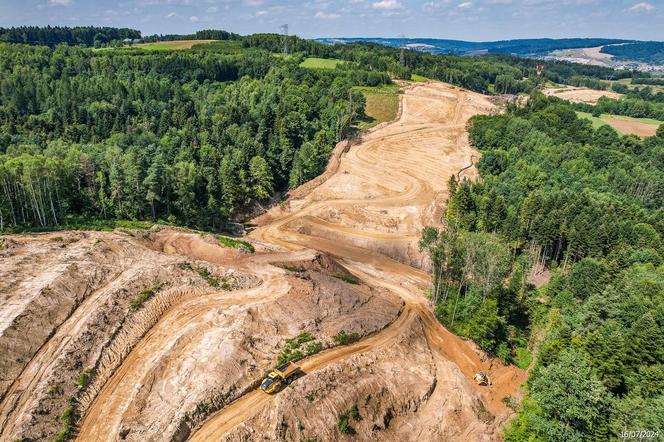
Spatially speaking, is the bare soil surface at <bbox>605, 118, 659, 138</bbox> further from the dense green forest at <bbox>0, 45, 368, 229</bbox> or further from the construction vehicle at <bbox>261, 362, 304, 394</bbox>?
the construction vehicle at <bbox>261, 362, 304, 394</bbox>

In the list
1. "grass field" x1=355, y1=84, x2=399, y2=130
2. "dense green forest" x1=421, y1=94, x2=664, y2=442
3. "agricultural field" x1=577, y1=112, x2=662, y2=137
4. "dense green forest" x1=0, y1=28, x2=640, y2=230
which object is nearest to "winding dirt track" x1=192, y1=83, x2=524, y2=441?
A: "dense green forest" x1=421, y1=94, x2=664, y2=442

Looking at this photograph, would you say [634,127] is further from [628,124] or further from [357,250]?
[357,250]

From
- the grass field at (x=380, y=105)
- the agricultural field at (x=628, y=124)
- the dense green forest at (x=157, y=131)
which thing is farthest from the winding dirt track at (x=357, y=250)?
the agricultural field at (x=628, y=124)

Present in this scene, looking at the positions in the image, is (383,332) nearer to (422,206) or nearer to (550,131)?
(422,206)

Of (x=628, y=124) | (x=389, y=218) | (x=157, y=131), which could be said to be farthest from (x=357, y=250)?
(x=628, y=124)

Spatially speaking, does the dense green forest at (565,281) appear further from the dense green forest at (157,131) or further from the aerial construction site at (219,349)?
the dense green forest at (157,131)

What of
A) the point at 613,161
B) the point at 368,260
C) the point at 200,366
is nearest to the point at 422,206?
the point at 368,260

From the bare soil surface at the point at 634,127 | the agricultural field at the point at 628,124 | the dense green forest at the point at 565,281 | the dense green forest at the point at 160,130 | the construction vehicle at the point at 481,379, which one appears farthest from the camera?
the agricultural field at the point at 628,124
